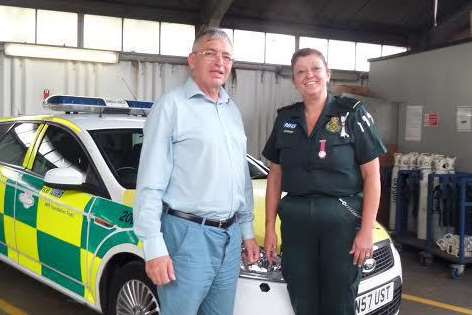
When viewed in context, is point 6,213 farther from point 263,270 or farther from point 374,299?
point 374,299

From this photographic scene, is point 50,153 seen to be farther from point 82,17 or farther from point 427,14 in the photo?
point 427,14

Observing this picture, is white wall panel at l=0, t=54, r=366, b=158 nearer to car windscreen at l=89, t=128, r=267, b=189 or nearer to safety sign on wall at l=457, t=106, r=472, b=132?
car windscreen at l=89, t=128, r=267, b=189

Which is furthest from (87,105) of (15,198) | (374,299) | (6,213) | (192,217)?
(374,299)

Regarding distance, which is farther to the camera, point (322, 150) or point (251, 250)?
point (251, 250)

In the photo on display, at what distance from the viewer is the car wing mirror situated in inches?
111

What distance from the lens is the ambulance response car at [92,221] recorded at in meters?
2.46

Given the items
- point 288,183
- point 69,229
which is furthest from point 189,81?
point 69,229

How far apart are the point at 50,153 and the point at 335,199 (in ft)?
6.69

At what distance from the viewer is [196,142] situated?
→ 1.84 m

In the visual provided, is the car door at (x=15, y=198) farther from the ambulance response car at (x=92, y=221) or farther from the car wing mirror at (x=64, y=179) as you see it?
the car wing mirror at (x=64, y=179)

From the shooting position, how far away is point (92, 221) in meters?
2.71

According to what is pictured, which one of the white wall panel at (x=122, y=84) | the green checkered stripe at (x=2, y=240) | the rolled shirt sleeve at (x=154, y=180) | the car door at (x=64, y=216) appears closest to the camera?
the rolled shirt sleeve at (x=154, y=180)

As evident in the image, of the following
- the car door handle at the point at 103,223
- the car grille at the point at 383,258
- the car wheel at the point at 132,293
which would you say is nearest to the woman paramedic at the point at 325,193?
the car grille at the point at 383,258

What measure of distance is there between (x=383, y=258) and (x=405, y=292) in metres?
1.87
